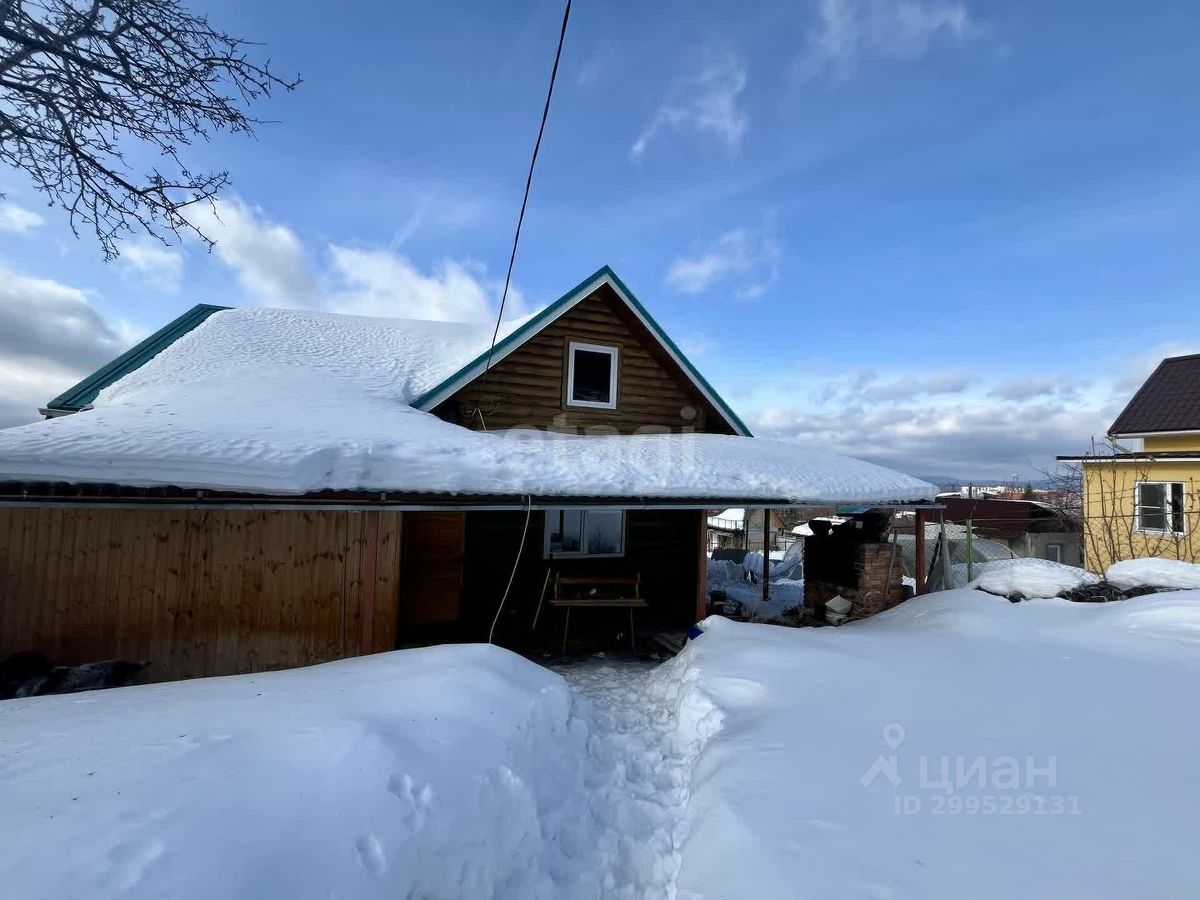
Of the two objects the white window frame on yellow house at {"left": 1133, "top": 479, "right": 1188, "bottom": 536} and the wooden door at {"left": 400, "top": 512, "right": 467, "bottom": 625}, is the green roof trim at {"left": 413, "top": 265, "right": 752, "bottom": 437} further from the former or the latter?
the white window frame on yellow house at {"left": 1133, "top": 479, "right": 1188, "bottom": 536}

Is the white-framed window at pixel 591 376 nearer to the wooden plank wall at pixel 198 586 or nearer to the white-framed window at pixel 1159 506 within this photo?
the wooden plank wall at pixel 198 586

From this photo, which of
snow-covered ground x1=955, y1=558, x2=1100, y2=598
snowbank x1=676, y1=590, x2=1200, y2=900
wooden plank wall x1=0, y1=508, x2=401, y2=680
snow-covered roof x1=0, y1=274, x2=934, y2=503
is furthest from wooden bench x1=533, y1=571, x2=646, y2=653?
snow-covered ground x1=955, y1=558, x2=1100, y2=598

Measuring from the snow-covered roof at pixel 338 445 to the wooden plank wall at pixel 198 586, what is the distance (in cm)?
79

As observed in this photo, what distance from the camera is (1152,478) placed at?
49.9ft

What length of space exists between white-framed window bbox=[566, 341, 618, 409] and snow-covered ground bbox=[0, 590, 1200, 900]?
19.7 ft

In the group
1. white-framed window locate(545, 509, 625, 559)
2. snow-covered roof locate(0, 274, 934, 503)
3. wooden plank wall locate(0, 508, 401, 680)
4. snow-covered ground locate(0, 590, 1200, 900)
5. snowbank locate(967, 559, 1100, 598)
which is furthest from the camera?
white-framed window locate(545, 509, 625, 559)

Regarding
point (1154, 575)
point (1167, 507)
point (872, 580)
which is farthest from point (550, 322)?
point (1167, 507)

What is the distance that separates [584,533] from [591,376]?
3.08m

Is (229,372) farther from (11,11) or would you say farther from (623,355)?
(623,355)

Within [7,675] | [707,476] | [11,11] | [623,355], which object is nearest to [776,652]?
[707,476]

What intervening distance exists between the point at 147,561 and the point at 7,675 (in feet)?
4.40

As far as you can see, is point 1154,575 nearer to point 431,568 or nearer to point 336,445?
point 431,568

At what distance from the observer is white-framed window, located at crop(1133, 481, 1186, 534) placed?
1452 cm

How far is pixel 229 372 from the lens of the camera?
31.3 ft
